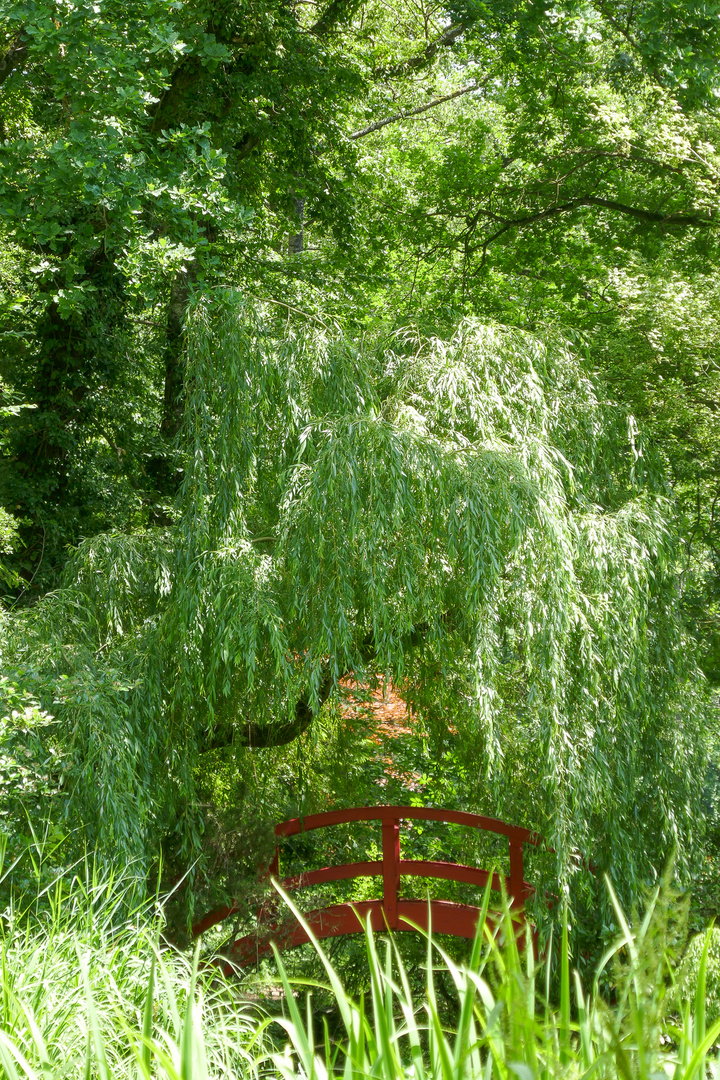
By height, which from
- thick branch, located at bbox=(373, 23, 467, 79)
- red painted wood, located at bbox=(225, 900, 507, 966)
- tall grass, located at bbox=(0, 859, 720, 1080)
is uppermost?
thick branch, located at bbox=(373, 23, 467, 79)

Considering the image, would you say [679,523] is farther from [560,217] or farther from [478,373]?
[560,217]

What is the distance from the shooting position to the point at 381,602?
3791 mm

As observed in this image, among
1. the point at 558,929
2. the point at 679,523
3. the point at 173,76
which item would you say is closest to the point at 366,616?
the point at 558,929

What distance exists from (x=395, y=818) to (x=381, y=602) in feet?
7.52

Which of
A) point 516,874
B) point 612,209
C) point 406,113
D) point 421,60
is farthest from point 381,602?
point 406,113

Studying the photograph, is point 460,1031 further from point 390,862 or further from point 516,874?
point 390,862

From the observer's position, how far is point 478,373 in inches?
180

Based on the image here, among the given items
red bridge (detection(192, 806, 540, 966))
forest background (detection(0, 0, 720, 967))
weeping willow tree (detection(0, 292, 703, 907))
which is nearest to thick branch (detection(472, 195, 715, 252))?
forest background (detection(0, 0, 720, 967))

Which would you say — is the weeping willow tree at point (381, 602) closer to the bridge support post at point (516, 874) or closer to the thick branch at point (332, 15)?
the bridge support post at point (516, 874)

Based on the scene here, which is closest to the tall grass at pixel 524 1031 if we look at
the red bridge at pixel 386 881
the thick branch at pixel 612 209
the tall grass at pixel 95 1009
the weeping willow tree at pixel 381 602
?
the tall grass at pixel 95 1009

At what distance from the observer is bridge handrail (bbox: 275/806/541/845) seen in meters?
5.00

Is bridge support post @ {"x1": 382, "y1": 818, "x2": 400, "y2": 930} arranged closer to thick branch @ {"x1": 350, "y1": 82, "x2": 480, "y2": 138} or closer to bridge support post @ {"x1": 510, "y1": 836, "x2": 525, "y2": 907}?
bridge support post @ {"x1": 510, "y1": 836, "x2": 525, "y2": 907}

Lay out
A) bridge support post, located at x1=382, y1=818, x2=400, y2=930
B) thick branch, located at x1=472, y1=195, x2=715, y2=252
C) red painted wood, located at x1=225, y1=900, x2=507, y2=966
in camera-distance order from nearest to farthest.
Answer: red painted wood, located at x1=225, y1=900, x2=507, y2=966 → bridge support post, located at x1=382, y1=818, x2=400, y2=930 → thick branch, located at x1=472, y1=195, x2=715, y2=252

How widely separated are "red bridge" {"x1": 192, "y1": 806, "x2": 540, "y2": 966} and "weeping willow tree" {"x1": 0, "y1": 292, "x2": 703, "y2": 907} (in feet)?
2.37
